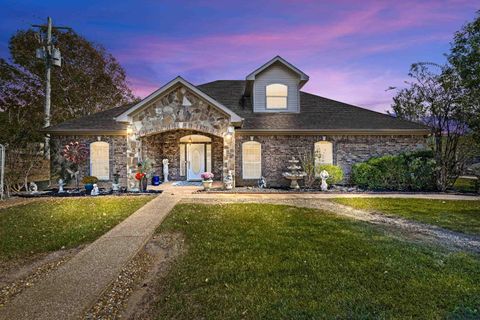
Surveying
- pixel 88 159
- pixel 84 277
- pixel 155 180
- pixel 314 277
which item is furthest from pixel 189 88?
pixel 314 277

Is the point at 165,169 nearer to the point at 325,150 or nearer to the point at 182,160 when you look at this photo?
the point at 182,160

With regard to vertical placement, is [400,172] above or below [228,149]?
below

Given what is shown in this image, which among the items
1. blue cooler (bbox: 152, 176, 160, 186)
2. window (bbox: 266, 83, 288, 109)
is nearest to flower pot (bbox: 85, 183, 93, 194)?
blue cooler (bbox: 152, 176, 160, 186)

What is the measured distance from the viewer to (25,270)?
427cm

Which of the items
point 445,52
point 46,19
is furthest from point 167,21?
point 445,52

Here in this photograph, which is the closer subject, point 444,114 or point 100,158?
point 444,114

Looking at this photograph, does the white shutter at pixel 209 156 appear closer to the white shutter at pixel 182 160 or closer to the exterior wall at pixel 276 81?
the white shutter at pixel 182 160

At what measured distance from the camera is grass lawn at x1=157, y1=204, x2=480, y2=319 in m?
2.98

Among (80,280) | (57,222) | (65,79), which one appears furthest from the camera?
(65,79)

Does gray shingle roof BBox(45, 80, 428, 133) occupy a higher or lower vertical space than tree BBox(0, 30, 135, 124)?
lower

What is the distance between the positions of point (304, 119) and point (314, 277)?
11.7 meters

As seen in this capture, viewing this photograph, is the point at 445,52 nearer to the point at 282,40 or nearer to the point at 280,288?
the point at 282,40

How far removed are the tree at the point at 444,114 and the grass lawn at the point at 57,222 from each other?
13617mm

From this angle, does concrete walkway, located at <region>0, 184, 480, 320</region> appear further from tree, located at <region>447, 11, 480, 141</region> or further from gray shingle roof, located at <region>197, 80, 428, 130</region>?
tree, located at <region>447, 11, 480, 141</region>
